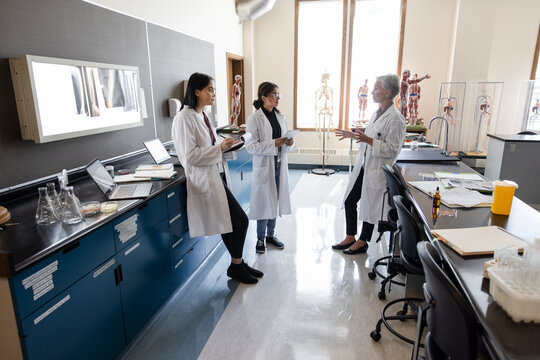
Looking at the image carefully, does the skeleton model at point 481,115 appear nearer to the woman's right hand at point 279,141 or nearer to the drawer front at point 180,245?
the woman's right hand at point 279,141

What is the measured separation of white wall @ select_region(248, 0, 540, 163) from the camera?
5.38 m

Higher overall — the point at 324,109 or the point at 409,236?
the point at 324,109

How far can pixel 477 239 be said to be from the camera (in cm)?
148

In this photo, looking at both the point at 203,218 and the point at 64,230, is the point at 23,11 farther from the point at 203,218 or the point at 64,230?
the point at 203,218

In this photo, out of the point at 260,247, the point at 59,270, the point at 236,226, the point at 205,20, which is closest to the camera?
the point at 59,270

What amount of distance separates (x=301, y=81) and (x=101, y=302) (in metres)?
5.49

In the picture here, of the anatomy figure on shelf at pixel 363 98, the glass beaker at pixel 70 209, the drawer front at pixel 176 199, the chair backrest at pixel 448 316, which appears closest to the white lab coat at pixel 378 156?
the drawer front at pixel 176 199

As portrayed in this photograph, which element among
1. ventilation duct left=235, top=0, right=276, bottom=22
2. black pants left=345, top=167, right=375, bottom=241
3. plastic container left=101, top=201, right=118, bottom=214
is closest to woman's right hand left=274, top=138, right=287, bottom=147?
black pants left=345, top=167, right=375, bottom=241

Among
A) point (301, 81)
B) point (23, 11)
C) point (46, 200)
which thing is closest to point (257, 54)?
point (301, 81)

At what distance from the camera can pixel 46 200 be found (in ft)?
5.22

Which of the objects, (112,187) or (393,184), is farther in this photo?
(393,184)

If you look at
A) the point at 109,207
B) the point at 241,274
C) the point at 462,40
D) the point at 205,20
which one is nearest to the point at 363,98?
the point at 462,40

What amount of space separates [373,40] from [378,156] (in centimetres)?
403

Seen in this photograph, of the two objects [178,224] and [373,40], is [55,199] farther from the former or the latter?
[373,40]
